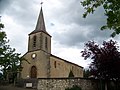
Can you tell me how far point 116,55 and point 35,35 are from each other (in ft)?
70.9

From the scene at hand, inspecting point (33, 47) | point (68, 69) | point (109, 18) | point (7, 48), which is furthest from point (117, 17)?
point (68, 69)

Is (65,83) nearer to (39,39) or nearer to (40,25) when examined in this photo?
(39,39)

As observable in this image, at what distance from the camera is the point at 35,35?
39406mm

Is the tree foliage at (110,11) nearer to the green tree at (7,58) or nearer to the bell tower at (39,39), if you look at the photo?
the green tree at (7,58)

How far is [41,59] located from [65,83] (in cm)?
1454

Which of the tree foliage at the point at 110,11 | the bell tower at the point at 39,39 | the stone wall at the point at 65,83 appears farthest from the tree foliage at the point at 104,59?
the bell tower at the point at 39,39

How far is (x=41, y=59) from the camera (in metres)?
36.3

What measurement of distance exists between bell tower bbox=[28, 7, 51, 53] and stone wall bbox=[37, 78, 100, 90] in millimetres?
14383

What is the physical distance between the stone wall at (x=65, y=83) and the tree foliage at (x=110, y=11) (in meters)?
14.9

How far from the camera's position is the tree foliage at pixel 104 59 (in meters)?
20.5

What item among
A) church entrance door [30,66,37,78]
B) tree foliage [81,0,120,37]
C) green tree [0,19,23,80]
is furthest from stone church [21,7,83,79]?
tree foliage [81,0,120,37]

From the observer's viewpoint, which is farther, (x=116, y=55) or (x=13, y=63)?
(x=13, y=63)

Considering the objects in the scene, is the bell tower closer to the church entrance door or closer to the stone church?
the stone church

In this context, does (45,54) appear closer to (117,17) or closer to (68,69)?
(68,69)
